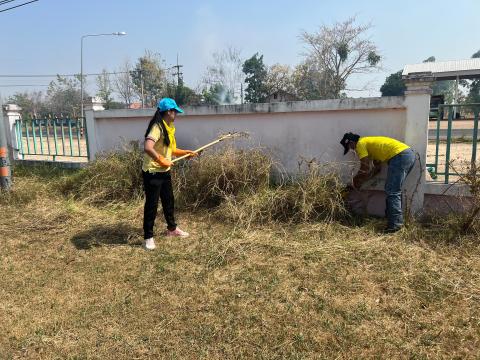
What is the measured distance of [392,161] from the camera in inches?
176

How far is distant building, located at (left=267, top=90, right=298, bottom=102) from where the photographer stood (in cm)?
3136

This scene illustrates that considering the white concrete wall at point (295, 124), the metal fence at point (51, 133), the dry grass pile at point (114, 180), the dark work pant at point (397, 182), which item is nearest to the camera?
the dark work pant at point (397, 182)

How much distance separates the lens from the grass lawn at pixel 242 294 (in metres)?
2.64

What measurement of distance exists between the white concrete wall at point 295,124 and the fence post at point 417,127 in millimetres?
113

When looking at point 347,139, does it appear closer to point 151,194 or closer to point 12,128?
point 151,194

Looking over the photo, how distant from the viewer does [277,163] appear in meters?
5.67

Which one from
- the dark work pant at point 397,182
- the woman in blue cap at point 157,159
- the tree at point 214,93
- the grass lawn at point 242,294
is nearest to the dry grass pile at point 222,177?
the grass lawn at point 242,294

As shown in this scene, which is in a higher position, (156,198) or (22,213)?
(156,198)

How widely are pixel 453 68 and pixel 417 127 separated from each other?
73.3 feet

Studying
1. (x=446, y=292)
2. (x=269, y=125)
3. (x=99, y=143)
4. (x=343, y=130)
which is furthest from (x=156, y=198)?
(x=99, y=143)

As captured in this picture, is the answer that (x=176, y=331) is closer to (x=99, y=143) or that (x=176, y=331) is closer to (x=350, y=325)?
(x=350, y=325)

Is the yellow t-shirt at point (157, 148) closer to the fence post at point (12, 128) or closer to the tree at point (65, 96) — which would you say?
the fence post at point (12, 128)

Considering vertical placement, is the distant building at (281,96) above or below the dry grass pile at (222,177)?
above

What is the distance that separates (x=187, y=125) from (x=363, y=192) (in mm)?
3109
